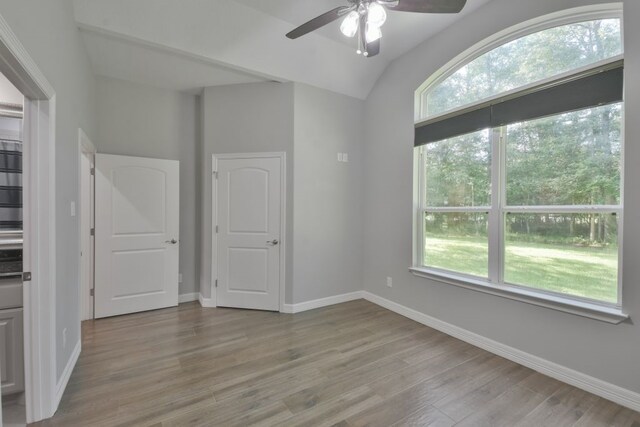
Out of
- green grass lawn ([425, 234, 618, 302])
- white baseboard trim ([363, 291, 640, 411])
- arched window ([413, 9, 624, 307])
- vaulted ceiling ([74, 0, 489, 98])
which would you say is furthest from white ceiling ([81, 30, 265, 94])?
white baseboard trim ([363, 291, 640, 411])

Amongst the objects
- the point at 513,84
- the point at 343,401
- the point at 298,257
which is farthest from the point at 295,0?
the point at 343,401

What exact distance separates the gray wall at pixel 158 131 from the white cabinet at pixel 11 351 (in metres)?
2.04

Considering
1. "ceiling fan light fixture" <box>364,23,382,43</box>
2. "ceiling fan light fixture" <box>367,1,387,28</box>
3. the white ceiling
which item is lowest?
"ceiling fan light fixture" <box>364,23,382,43</box>

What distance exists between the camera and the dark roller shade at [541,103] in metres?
1.96

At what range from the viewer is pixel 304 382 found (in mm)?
2096

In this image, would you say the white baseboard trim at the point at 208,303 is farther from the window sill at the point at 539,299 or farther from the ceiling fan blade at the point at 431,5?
the ceiling fan blade at the point at 431,5

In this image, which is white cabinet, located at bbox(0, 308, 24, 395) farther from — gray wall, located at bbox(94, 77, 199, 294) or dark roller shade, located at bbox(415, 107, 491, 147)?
dark roller shade, located at bbox(415, 107, 491, 147)

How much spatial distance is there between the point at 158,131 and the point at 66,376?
283cm

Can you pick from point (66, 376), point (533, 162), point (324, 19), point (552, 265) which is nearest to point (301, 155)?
point (324, 19)

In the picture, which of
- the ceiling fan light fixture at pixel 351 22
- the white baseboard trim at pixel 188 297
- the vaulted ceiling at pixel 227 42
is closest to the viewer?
the ceiling fan light fixture at pixel 351 22

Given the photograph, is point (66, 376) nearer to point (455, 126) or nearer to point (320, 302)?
point (320, 302)

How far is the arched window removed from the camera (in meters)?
2.03

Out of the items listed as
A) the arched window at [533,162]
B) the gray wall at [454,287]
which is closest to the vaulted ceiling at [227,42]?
the gray wall at [454,287]

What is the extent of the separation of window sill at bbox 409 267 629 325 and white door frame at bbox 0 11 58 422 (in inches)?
127
